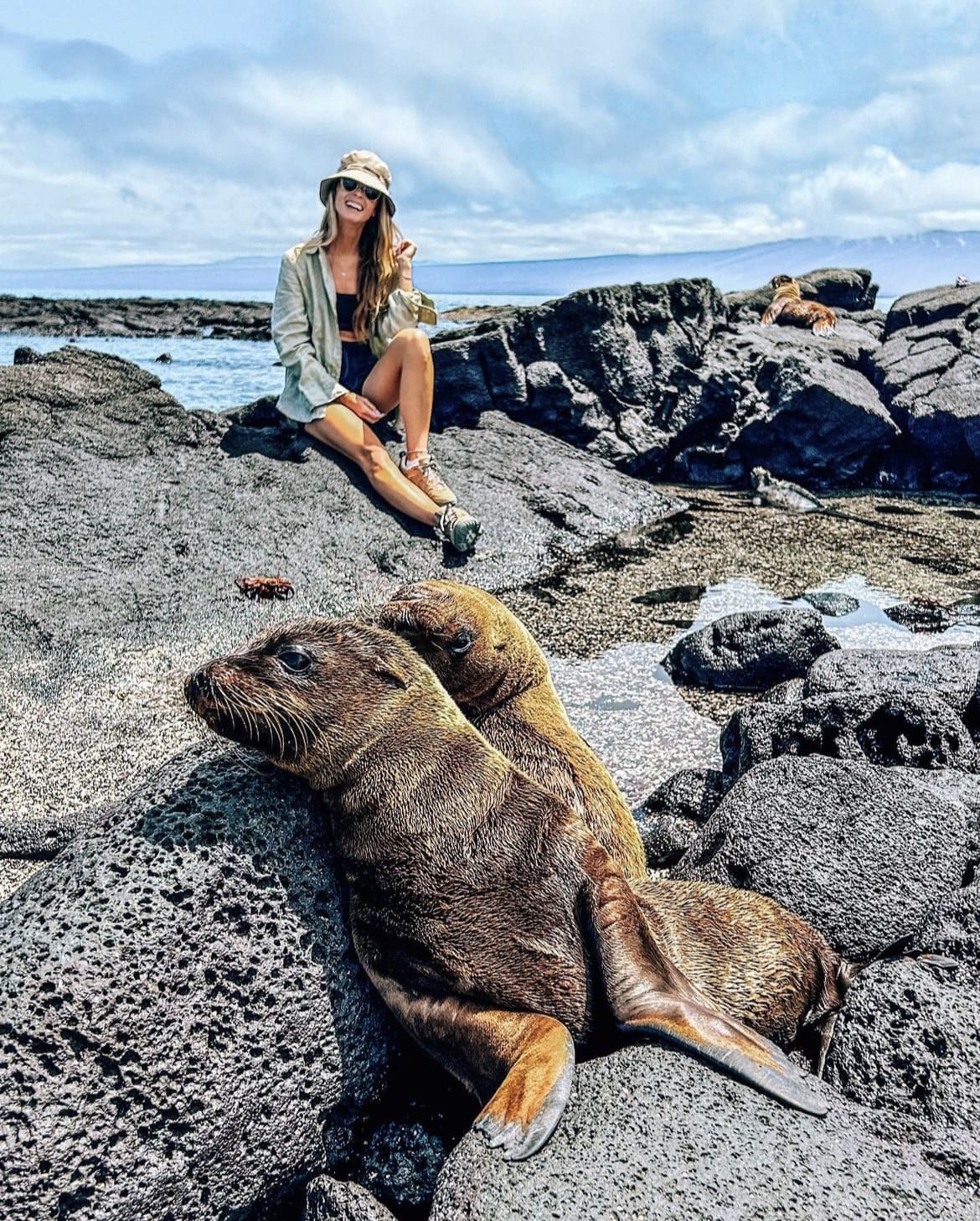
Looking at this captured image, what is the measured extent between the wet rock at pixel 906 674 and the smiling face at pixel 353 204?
205 inches

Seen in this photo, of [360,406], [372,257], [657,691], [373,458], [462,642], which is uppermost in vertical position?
[372,257]

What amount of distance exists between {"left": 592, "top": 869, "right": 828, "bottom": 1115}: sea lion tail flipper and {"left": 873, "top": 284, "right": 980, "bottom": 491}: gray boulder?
15.8 meters

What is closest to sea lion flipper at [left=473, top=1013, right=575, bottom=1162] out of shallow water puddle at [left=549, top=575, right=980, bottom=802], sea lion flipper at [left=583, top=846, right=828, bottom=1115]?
sea lion flipper at [left=583, top=846, right=828, bottom=1115]

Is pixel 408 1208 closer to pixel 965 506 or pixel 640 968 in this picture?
pixel 640 968

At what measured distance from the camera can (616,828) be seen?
3.89 m

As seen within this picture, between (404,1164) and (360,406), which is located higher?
(360,406)

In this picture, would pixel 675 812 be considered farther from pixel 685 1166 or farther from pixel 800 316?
pixel 800 316

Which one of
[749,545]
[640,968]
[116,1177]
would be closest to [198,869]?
[116,1177]

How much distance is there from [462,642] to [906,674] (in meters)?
3.40

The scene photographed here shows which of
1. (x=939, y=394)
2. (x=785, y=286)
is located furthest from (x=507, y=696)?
(x=785, y=286)

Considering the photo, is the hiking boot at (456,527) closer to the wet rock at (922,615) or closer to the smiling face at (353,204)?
the smiling face at (353,204)

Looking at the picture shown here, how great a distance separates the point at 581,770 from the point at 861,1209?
6.33 ft

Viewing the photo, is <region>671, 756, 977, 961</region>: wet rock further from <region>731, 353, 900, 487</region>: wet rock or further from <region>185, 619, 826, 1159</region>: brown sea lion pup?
<region>731, 353, 900, 487</region>: wet rock

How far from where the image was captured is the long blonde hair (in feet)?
28.0
